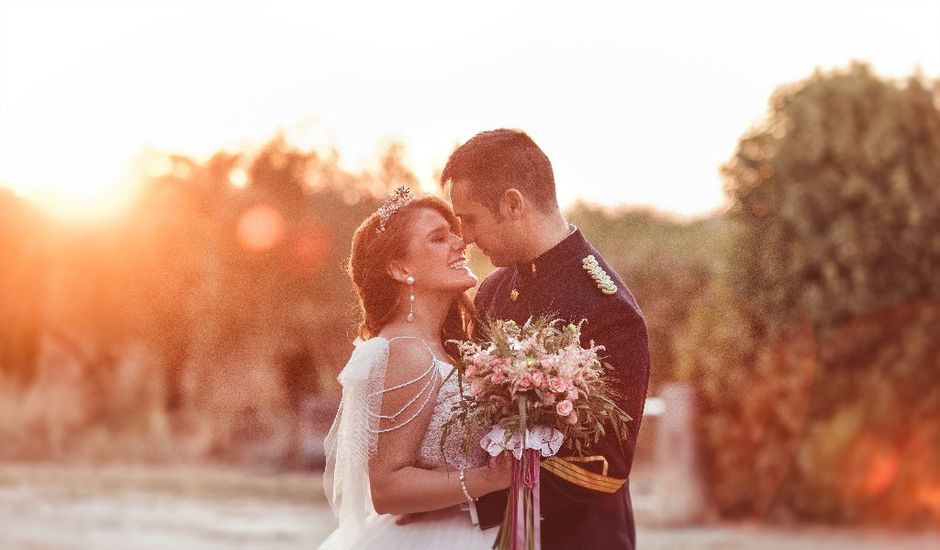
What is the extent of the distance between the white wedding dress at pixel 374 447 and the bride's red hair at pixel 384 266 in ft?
0.50

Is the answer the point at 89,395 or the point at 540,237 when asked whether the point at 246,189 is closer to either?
the point at 89,395

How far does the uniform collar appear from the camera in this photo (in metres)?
5.29

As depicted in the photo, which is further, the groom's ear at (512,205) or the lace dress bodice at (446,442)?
the groom's ear at (512,205)

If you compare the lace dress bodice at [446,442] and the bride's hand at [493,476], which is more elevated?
the lace dress bodice at [446,442]

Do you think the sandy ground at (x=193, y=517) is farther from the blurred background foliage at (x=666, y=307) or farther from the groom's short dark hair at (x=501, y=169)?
the groom's short dark hair at (x=501, y=169)

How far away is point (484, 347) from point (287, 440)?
17.1 metres

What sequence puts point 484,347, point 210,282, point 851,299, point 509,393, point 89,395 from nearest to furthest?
point 509,393 < point 484,347 < point 851,299 < point 210,282 < point 89,395

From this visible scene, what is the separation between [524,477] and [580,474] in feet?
0.95

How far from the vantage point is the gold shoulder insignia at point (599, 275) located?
5152 millimetres

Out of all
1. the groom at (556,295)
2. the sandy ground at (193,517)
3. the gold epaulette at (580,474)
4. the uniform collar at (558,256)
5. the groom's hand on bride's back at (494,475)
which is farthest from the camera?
the sandy ground at (193,517)

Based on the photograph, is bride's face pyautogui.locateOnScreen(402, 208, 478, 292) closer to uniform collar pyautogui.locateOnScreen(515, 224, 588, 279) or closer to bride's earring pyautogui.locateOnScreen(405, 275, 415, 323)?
bride's earring pyautogui.locateOnScreen(405, 275, 415, 323)

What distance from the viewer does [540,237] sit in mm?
5352

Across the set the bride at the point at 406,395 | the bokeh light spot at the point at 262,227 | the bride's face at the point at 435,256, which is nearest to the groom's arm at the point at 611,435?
the bride at the point at 406,395

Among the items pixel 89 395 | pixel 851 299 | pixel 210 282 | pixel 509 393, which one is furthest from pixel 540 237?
pixel 89 395
